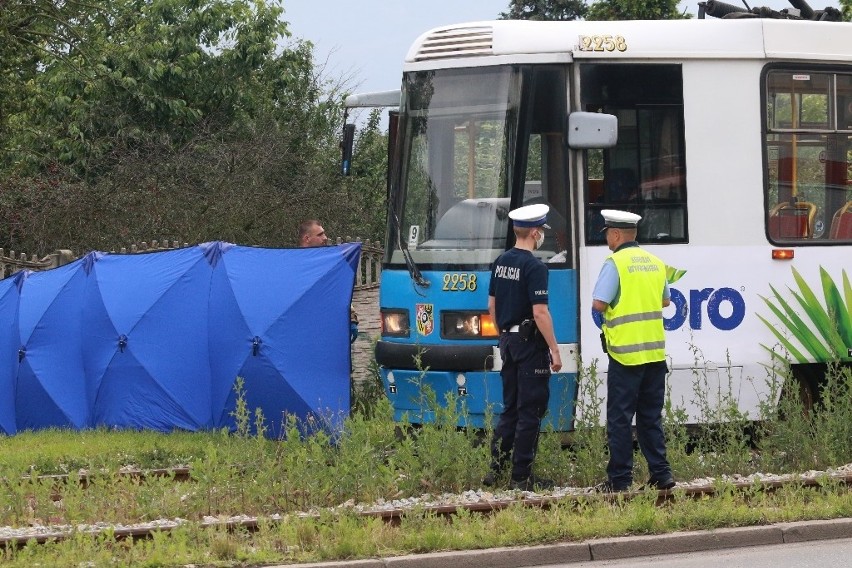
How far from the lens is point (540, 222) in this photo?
9523 millimetres

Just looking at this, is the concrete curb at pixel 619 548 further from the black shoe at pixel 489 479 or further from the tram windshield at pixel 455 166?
the tram windshield at pixel 455 166

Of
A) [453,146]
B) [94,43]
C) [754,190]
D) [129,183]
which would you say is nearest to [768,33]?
[754,190]

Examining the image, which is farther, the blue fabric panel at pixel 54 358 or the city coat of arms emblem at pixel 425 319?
the blue fabric panel at pixel 54 358

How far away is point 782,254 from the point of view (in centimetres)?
1129

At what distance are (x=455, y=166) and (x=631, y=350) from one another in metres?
2.45

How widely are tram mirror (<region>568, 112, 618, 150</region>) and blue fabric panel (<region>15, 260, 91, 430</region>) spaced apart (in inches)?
239

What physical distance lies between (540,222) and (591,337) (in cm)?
163

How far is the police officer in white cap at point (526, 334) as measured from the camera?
30.8 feet

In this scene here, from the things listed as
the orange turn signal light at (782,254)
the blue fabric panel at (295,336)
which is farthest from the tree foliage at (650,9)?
the orange turn signal light at (782,254)

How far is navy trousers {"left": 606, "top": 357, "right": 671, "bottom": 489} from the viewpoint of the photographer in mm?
9312

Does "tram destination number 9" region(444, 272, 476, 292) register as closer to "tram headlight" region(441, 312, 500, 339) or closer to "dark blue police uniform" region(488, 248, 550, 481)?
"tram headlight" region(441, 312, 500, 339)

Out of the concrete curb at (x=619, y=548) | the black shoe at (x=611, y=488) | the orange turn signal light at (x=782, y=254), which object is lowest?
the concrete curb at (x=619, y=548)

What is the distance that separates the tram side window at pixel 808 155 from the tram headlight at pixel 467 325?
Answer: 95.8 inches

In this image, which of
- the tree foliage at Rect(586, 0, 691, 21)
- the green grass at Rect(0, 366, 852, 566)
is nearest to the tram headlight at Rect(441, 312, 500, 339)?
the green grass at Rect(0, 366, 852, 566)
